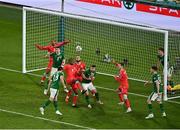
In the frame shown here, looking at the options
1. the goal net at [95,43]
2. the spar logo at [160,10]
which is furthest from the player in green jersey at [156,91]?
the spar logo at [160,10]

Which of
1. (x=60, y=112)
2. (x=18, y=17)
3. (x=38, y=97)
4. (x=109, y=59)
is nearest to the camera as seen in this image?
(x=60, y=112)

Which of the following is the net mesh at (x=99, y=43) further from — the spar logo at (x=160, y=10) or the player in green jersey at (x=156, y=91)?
the player in green jersey at (x=156, y=91)

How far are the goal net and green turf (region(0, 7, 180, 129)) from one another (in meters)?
0.88

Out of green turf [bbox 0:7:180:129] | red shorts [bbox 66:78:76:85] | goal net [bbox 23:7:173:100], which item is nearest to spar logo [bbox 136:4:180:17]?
goal net [bbox 23:7:173:100]

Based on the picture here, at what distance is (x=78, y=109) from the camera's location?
27016mm

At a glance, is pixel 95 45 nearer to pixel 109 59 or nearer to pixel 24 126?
pixel 109 59

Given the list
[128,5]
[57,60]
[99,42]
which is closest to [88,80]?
[57,60]

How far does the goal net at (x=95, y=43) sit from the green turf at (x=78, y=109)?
0.88 m

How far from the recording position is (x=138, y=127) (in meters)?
25.2

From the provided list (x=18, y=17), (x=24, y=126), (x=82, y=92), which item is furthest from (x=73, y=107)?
(x=18, y=17)

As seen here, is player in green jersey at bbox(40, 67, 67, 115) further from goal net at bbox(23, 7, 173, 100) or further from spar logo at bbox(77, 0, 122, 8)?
spar logo at bbox(77, 0, 122, 8)

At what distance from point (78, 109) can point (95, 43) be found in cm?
794

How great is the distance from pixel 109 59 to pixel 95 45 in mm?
1589

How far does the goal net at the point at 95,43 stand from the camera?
32.3 meters
